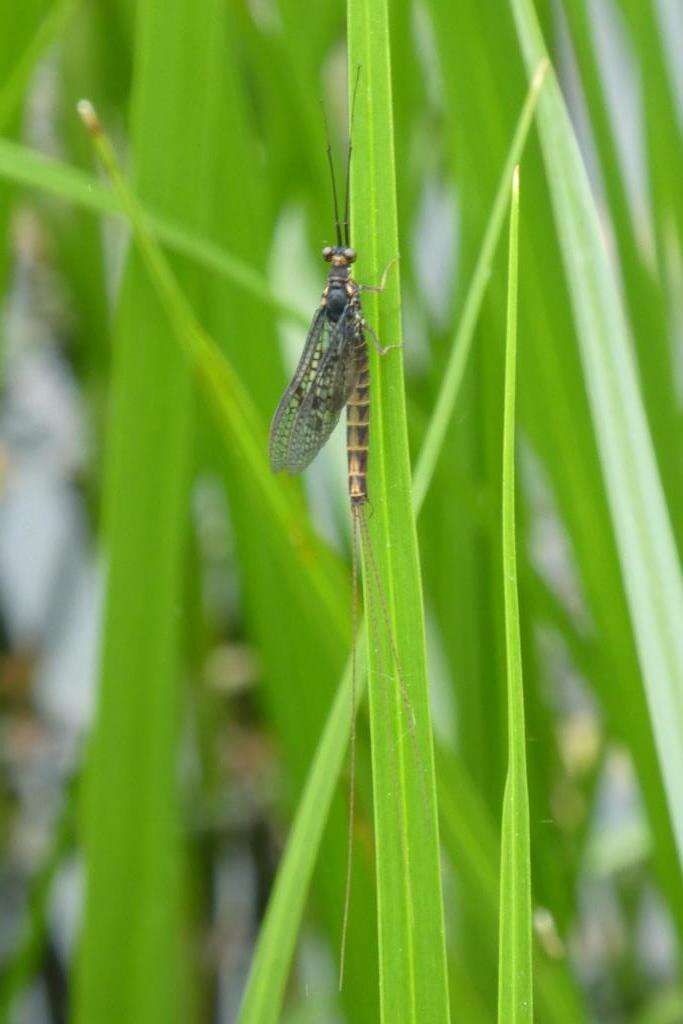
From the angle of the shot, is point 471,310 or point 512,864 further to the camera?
point 471,310

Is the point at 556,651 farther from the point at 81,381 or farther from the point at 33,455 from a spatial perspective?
the point at 33,455

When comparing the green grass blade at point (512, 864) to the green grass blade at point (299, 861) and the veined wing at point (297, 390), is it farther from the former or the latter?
the veined wing at point (297, 390)

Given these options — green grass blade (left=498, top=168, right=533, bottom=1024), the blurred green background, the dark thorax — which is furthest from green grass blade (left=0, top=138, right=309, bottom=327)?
green grass blade (left=498, top=168, right=533, bottom=1024)

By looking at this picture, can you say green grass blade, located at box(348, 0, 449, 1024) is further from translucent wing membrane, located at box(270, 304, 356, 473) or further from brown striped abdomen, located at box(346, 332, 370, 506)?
translucent wing membrane, located at box(270, 304, 356, 473)

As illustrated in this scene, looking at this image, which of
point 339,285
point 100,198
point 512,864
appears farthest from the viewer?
point 339,285

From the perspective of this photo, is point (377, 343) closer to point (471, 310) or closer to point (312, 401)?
point (471, 310)

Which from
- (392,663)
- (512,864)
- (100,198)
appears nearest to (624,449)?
(392,663)

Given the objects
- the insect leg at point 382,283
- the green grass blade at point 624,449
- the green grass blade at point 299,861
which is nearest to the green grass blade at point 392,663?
the insect leg at point 382,283
